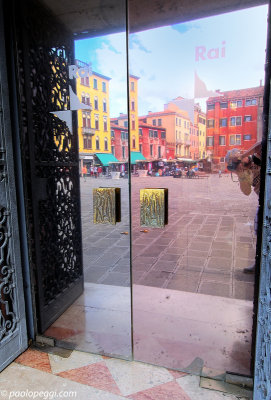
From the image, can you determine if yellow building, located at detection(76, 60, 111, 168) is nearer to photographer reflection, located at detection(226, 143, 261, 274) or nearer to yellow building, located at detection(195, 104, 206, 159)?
yellow building, located at detection(195, 104, 206, 159)

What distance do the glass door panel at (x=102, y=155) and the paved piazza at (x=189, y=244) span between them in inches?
2.9

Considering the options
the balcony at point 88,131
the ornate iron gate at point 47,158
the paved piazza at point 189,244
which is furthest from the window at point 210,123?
the ornate iron gate at point 47,158

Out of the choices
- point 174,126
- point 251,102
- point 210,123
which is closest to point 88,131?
point 174,126

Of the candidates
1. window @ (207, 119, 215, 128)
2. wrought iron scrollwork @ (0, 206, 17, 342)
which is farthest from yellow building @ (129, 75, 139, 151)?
wrought iron scrollwork @ (0, 206, 17, 342)

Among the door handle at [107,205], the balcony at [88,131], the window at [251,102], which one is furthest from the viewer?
the balcony at [88,131]

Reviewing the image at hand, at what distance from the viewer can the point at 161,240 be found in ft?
11.5

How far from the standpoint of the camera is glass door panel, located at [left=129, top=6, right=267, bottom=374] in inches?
54.3

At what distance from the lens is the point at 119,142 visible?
5.24 ft

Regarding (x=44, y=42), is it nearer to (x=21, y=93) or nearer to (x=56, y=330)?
(x=21, y=93)

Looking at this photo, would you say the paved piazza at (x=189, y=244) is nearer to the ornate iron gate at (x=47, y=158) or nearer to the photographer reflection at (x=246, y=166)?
the photographer reflection at (x=246, y=166)

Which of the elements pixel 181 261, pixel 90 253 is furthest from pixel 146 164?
pixel 90 253

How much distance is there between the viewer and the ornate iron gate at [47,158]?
5.43ft

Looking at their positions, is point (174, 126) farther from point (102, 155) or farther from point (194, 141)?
point (102, 155)

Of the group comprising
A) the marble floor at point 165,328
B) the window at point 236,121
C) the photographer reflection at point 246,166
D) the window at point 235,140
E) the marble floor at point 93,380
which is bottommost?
the marble floor at point 93,380
